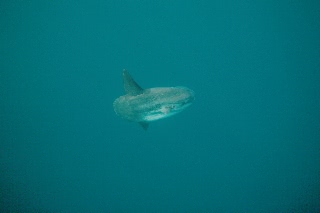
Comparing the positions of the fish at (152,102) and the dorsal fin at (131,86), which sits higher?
the dorsal fin at (131,86)

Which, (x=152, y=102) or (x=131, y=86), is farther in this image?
(x=131, y=86)

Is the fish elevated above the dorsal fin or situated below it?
below

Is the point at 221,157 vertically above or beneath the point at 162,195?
above

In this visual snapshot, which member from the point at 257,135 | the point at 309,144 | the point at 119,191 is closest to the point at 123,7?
the point at 119,191

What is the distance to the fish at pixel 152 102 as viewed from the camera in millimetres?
2600

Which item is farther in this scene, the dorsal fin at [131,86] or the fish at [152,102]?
the dorsal fin at [131,86]

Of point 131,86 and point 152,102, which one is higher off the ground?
point 131,86

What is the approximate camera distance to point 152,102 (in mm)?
2811

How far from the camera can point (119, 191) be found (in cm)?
1270

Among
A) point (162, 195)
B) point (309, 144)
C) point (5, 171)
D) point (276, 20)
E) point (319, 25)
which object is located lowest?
point (162, 195)

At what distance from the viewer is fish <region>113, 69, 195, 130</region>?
8.53 feet

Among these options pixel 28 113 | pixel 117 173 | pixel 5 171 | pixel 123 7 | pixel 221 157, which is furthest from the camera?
pixel 28 113

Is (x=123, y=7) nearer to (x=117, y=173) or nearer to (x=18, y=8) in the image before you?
(x=18, y=8)

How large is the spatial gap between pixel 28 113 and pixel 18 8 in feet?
34.0
